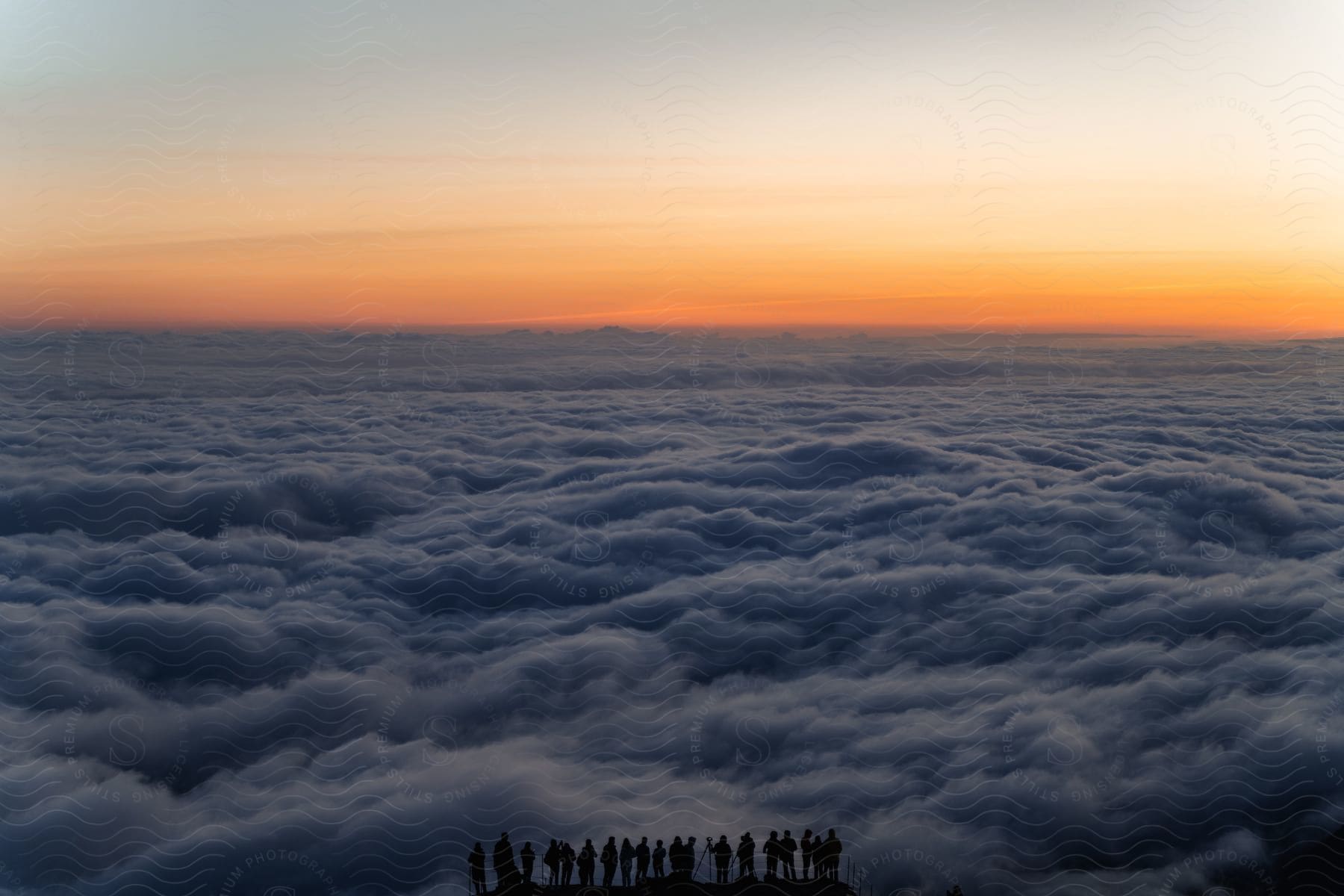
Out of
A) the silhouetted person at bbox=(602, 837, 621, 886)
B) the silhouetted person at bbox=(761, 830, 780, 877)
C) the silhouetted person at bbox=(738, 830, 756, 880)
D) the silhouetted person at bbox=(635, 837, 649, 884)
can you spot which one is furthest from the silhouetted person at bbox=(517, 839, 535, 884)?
the silhouetted person at bbox=(761, 830, 780, 877)

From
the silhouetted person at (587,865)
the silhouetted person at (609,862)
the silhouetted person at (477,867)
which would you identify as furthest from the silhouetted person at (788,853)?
the silhouetted person at (477,867)

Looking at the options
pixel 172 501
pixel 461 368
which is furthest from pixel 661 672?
pixel 172 501

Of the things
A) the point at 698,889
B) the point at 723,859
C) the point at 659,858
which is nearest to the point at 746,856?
the point at 723,859

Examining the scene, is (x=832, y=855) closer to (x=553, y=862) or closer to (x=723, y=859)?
(x=723, y=859)

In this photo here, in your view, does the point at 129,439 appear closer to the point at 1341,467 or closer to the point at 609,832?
the point at 609,832

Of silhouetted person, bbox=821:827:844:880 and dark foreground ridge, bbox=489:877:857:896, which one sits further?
silhouetted person, bbox=821:827:844:880

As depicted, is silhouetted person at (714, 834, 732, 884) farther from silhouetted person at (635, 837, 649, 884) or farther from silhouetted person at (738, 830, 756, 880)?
silhouetted person at (635, 837, 649, 884)
